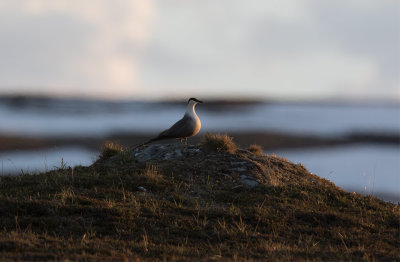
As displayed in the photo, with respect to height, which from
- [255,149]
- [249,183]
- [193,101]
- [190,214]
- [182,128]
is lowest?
[190,214]

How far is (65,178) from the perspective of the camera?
1358 centimetres

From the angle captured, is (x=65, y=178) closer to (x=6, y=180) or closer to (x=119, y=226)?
(x=6, y=180)

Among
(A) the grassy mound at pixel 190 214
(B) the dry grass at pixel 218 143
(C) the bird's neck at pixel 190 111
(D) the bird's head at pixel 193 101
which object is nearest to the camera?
(A) the grassy mound at pixel 190 214

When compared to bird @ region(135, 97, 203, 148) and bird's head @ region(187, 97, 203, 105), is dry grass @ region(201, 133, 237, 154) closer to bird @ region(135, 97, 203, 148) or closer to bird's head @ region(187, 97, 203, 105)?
bird @ region(135, 97, 203, 148)

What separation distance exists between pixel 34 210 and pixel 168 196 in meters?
3.19

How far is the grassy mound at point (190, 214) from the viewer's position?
375 inches

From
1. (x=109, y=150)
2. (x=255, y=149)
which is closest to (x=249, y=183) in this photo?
(x=255, y=149)

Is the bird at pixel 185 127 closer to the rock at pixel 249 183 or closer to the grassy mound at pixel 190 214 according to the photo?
the grassy mound at pixel 190 214

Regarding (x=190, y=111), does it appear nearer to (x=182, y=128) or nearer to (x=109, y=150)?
(x=182, y=128)

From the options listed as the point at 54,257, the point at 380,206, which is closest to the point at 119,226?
the point at 54,257

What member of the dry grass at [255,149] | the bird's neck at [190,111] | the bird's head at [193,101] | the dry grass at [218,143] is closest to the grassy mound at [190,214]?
the dry grass at [218,143]

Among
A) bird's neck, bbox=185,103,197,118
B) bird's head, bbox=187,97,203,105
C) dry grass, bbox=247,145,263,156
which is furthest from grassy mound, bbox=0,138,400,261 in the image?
bird's head, bbox=187,97,203,105

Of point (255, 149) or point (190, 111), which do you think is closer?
point (190, 111)

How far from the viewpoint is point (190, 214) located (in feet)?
37.9
